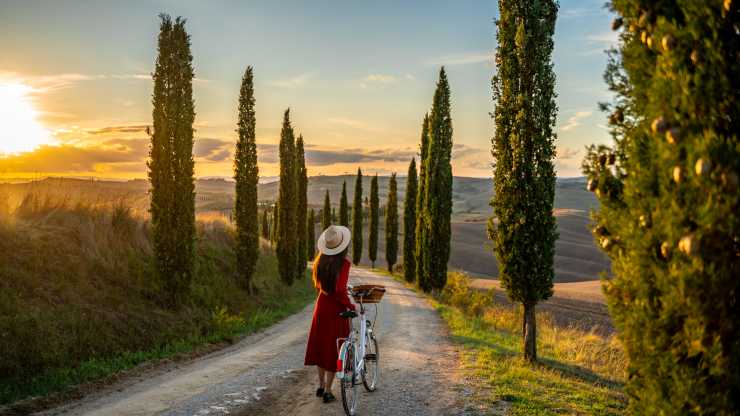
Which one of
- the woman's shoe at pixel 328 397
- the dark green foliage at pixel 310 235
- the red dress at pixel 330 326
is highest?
the red dress at pixel 330 326

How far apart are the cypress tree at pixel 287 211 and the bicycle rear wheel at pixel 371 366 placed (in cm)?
2261

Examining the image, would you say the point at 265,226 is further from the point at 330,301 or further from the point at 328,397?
the point at 330,301

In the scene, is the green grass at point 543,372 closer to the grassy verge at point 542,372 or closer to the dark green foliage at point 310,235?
the grassy verge at point 542,372

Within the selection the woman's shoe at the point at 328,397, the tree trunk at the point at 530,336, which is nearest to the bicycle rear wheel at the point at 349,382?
the woman's shoe at the point at 328,397

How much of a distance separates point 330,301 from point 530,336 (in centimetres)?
596

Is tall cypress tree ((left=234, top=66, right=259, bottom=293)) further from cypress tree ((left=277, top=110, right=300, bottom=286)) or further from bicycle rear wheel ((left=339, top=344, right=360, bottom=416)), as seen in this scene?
bicycle rear wheel ((left=339, top=344, right=360, bottom=416))

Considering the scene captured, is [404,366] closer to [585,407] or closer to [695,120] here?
[585,407]

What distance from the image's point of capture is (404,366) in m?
10.5

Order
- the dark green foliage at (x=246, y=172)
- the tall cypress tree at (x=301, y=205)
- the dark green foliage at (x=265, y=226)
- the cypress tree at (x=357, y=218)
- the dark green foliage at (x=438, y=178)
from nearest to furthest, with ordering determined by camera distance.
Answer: the dark green foliage at (x=246, y=172), the dark green foliage at (x=438, y=178), the tall cypress tree at (x=301, y=205), the cypress tree at (x=357, y=218), the dark green foliage at (x=265, y=226)

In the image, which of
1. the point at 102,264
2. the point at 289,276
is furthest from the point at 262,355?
the point at 289,276

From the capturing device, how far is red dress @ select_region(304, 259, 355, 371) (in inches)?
291

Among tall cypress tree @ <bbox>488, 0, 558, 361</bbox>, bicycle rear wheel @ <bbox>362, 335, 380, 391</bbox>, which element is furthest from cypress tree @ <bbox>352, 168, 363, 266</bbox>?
bicycle rear wheel @ <bbox>362, 335, 380, 391</bbox>

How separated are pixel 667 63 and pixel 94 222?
17065 millimetres

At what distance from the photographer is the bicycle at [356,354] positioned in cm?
695
